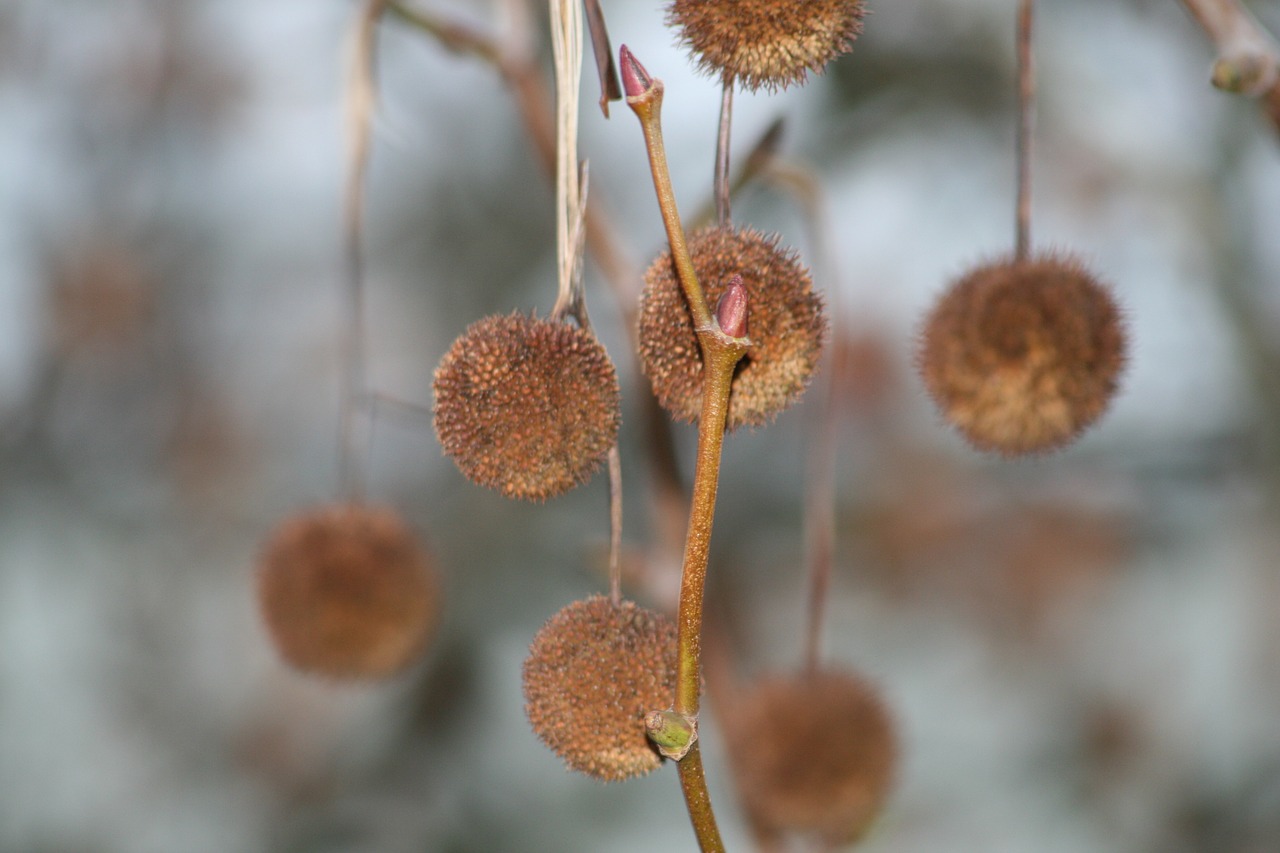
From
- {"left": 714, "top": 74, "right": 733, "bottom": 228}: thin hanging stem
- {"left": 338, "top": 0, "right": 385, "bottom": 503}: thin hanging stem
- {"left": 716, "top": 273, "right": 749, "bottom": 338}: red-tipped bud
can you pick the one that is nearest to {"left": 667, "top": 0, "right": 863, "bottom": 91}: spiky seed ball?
{"left": 714, "top": 74, "right": 733, "bottom": 228}: thin hanging stem

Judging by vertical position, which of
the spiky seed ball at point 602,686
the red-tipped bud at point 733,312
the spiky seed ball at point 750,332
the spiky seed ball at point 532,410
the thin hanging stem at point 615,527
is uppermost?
the red-tipped bud at point 733,312

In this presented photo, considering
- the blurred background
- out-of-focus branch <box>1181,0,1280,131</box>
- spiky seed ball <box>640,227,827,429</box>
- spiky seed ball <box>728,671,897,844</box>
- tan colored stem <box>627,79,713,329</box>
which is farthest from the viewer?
the blurred background

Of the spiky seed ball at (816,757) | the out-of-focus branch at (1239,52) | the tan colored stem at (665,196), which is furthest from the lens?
the spiky seed ball at (816,757)

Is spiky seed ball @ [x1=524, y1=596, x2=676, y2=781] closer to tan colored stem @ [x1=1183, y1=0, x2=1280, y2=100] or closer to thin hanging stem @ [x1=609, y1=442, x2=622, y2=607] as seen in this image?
thin hanging stem @ [x1=609, y1=442, x2=622, y2=607]

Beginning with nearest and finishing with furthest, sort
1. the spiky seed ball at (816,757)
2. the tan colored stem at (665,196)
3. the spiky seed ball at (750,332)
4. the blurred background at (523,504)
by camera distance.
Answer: the tan colored stem at (665,196), the spiky seed ball at (750,332), the spiky seed ball at (816,757), the blurred background at (523,504)

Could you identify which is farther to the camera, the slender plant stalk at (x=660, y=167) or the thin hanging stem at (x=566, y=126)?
the thin hanging stem at (x=566, y=126)

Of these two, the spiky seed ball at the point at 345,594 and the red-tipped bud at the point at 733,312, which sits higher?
the red-tipped bud at the point at 733,312

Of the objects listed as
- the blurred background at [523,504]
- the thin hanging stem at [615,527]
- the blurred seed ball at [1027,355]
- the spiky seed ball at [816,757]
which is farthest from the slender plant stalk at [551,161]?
the blurred background at [523,504]

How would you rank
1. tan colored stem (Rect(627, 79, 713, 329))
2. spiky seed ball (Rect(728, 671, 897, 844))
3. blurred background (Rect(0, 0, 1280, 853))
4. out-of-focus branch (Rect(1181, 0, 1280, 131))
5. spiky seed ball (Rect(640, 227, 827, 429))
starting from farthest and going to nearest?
blurred background (Rect(0, 0, 1280, 853))
spiky seed ball (Rect(728, 671, 897, 844))
out-of-focus branch (Rect(1181, 0, 1280, 131))
spiky seed ball (Rect(640, 227, 827, 429))
tan colored stem (Rect(627, 79, 713, 329))

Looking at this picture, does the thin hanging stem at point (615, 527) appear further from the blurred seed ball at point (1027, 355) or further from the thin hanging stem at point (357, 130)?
the thin hanging stem at point (357, 130)
